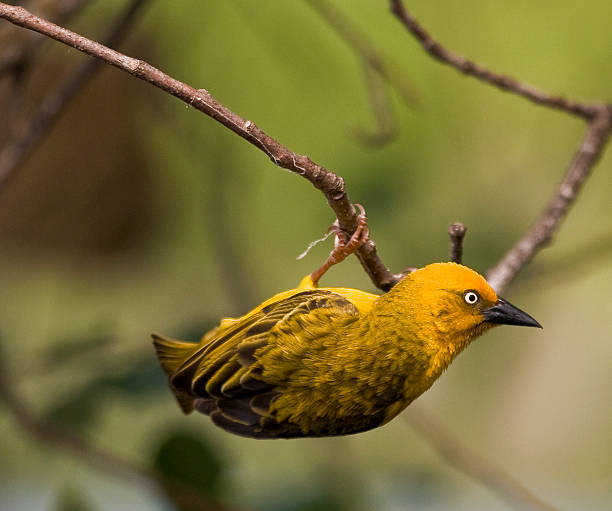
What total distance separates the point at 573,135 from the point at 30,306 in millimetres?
3329

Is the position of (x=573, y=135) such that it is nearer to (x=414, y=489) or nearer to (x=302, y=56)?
(x=302, y=56)

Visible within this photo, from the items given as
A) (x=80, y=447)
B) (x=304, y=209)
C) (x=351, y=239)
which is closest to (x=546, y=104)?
(x=351, y=239)

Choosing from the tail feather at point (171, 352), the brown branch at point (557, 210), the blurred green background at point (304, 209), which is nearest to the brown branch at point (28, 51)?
the tail feather at point (171, 352)

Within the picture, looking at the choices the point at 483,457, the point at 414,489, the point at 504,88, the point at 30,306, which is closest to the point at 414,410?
the point at 414,489

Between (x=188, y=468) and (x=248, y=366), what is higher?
(x=248, y=366)

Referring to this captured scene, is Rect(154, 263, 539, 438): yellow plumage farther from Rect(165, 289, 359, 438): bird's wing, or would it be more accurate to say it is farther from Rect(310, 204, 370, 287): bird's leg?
→ Rect(310, 204, 370, 287): bird's leg

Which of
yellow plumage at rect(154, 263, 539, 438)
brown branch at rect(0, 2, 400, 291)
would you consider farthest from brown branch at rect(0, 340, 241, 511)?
brown branch at rect(0, 2, 400, 291)

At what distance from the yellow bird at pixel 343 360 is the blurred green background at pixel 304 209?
1386 mm

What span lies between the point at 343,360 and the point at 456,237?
0.37 meters

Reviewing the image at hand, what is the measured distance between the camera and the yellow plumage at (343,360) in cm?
170

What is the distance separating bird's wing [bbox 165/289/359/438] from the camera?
5.64 feet

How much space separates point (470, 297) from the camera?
1701mm

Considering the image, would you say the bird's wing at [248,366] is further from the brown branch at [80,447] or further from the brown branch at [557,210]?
the brown branch at [80,447]

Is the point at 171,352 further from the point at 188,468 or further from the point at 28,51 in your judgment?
the point at 28,51
